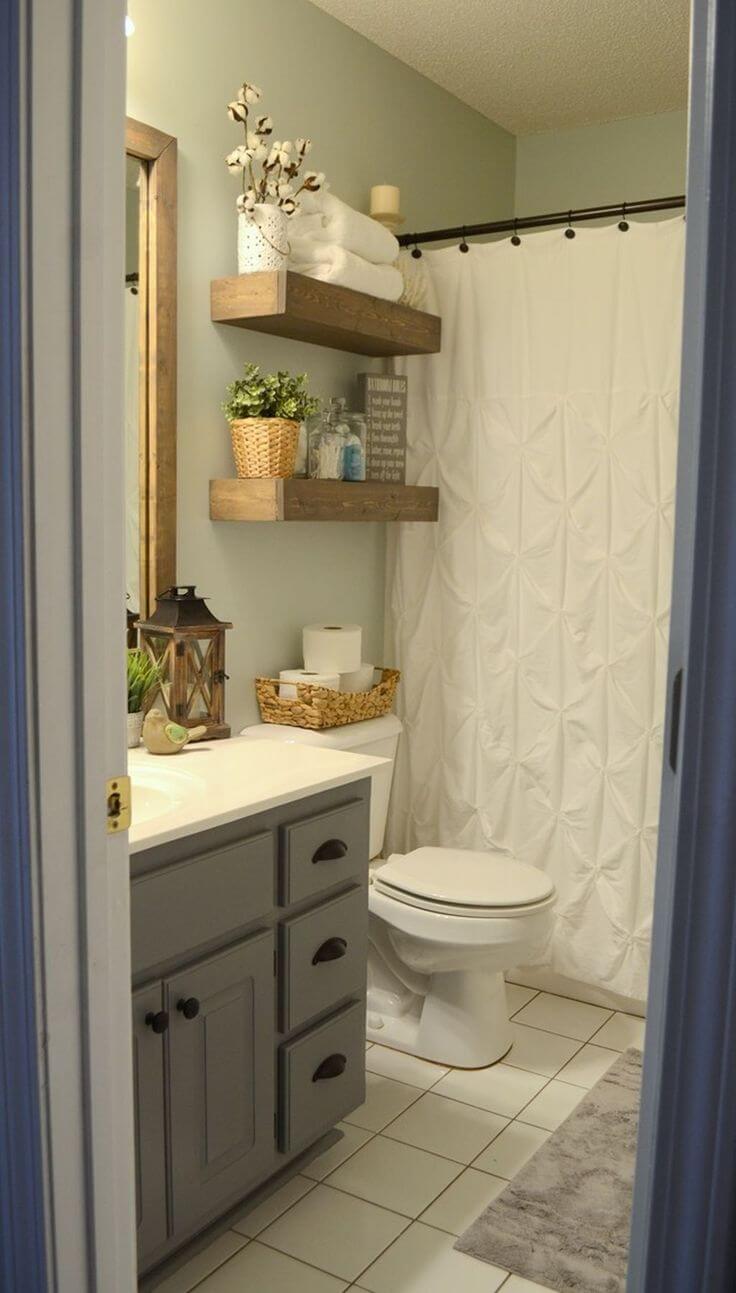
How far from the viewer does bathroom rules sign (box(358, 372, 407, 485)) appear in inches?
123

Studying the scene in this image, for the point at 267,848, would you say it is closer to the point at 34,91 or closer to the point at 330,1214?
the point at 330,1214

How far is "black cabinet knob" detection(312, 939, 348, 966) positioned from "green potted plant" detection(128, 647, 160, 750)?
0.59 m

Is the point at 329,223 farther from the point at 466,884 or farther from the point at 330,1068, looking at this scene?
the point at 330,1068

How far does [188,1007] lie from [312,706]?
3.30 ft

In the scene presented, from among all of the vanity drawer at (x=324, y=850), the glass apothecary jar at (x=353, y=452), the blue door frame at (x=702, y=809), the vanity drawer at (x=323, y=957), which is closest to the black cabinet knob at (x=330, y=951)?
the vanity drawer at (x=323, y=957)

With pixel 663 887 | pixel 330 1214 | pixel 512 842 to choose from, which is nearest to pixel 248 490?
pixel 512 842

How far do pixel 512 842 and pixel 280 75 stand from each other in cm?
208

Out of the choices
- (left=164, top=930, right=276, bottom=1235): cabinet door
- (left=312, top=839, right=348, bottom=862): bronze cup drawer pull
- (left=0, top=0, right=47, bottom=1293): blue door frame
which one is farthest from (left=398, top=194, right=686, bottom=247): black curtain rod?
(left=0, top=0, right=47, bottom=1293): blue door frame

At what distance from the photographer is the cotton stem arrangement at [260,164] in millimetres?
2521

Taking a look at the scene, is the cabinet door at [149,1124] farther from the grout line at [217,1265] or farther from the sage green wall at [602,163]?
the sage green wall at [602,163]

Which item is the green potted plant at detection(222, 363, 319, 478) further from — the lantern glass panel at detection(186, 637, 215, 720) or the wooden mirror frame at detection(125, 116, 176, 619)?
the lantern glass panel at detection(186, 637, 215, 720)

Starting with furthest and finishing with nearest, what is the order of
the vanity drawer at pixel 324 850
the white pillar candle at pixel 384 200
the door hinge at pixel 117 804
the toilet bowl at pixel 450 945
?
the white pillar candle at pixel 384 200 < the toilet bowl at pixel 450 945 < the vanity drawer at pixel 324 850 < the door hinge at pixel 117 804

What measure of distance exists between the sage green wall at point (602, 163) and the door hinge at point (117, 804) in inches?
117

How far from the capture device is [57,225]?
114 centimetres
